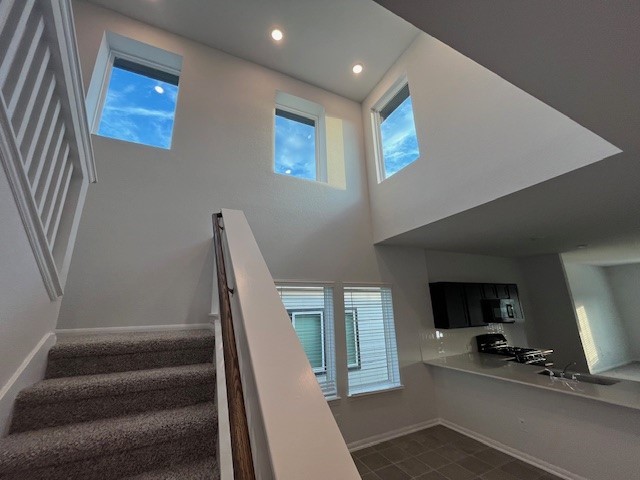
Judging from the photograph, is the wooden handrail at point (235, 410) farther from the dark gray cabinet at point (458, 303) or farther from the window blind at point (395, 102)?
the window blind at point (395, 102)

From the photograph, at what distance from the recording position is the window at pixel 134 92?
280cm

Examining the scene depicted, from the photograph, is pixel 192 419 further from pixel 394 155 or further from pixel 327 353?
pixel 394 155

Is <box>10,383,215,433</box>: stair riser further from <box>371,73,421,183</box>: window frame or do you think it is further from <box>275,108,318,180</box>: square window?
<box>371,73,421,183</box>: window frame

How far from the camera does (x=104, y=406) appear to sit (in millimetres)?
1335

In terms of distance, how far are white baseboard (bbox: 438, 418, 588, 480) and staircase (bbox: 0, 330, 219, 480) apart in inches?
129

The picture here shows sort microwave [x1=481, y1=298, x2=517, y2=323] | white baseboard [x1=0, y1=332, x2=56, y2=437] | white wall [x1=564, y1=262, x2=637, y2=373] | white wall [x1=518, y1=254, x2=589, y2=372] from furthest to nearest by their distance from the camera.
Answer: white wall [x1=564, y1=262, x2=637, y2=373] < white wall [x1=518, y1=254, x2=589, y2=372] < microwave [x1=481, y1=298, x2=517, y2=323] < white baseboard [x1=0, y1=332, x2=56, y2=437]

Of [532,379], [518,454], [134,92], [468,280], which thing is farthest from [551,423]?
[134,92]

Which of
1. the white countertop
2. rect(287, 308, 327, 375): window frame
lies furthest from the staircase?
the white countertop

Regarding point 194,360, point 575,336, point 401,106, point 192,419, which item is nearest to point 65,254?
point 194,360

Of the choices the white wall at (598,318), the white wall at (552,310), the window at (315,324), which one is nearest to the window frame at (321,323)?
the window at (315,324)

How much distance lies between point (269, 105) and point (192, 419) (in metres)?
3.66

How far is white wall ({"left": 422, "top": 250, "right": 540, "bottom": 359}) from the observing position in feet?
12.7

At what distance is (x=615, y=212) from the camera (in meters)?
2.65

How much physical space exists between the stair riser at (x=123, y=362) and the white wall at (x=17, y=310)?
0.08 metres
